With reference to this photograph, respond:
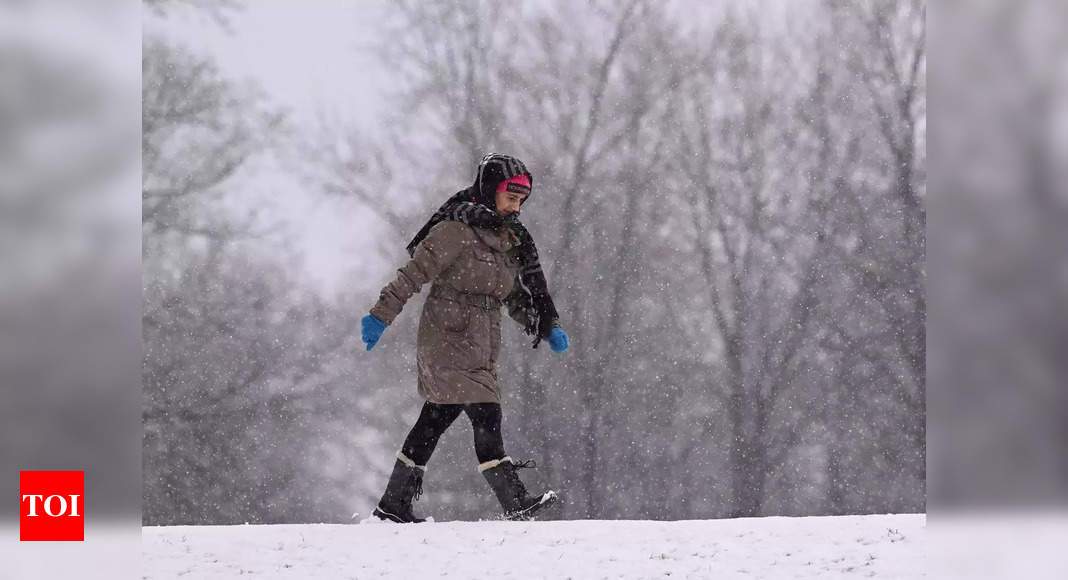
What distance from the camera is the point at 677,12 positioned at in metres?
12.0

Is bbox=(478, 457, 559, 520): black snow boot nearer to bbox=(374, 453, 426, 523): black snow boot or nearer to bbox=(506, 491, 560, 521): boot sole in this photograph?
bbox=(506, 491, 560, 521): boot sole

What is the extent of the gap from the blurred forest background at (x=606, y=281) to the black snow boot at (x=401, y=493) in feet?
16.1

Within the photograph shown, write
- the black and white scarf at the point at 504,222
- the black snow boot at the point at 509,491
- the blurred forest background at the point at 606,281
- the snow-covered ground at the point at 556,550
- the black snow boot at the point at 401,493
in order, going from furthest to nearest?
the blurred forest background at the point at 606,281, the black and white scarf at the point at 504,222, the black snow boot at the point at 401,493, the black snow boot at the point at 509,491, the snow-covered ground at the point at 556,550

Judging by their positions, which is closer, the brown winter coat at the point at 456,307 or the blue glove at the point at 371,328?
the blue glove at the point at 371,328

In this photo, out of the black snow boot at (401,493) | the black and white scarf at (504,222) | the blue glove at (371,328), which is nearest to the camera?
the blue glove at (371,328)

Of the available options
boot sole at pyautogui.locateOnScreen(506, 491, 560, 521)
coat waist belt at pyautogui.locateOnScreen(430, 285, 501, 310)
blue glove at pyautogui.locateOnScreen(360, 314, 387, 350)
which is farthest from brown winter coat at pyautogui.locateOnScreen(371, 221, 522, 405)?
boot sole at pyautogui.locateOnScreen(506, 491, 560, 521)

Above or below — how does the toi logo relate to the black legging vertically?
above

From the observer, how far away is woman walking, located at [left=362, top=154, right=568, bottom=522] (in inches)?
221

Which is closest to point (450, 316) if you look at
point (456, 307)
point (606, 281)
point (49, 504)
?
point (456, 307)

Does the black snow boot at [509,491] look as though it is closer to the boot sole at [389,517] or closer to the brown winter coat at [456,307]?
the brown winter coat at [456,307]

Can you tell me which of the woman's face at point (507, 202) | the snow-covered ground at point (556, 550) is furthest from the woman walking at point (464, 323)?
the snow-covered ground at point (556, 550)

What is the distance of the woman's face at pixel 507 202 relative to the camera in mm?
5867

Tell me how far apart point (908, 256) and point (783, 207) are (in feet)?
4.98

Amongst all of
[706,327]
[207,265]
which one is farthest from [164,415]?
[706,327]
